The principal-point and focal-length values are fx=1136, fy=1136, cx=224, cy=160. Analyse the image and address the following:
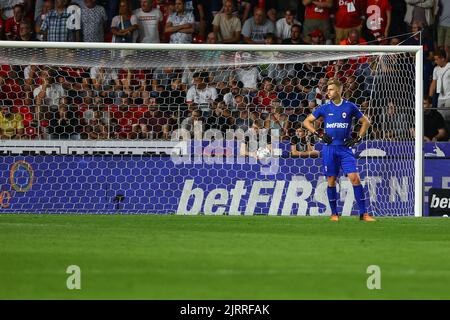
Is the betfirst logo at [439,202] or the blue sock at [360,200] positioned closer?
the blue sock at [360,200]

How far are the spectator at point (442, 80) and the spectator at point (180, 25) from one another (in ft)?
16.7

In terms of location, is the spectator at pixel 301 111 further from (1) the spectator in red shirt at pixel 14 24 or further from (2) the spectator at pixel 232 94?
(1) the spectator in red shirt at pixel 14 24

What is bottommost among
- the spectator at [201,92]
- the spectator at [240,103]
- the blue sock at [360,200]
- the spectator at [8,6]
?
the blue sock at [360,200]

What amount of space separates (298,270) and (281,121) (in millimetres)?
10836

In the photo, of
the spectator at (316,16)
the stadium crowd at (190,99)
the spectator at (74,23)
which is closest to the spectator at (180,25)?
the stadium crowd at (190,99)

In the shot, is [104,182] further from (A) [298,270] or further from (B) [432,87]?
(A) [298,270]

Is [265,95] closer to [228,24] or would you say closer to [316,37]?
[316,37]

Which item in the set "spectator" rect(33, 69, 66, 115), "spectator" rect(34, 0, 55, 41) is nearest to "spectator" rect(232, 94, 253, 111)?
"spectator" rect(33, 69, 66, 115)

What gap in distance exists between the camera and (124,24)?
23719mm

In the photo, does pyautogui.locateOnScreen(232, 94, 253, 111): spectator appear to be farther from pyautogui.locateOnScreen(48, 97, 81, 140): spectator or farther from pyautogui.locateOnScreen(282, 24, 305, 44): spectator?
pyautogui.locateOnScreen(282, 24, 305, 44): spectator

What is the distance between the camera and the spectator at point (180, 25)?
77.5ft
